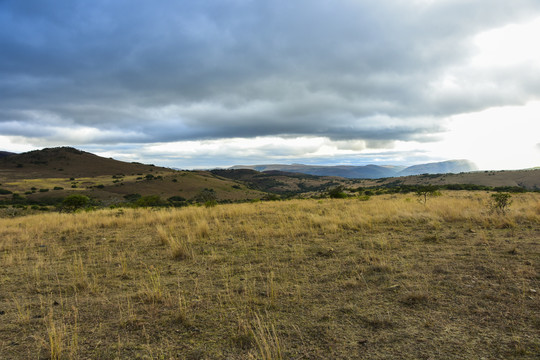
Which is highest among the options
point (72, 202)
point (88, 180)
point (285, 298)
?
point (88, 180)

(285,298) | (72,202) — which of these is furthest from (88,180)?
(285,298)

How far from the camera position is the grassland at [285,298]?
2.95 m

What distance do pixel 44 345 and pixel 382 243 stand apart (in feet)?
22.7

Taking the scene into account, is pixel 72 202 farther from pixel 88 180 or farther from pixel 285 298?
pixel 88 180

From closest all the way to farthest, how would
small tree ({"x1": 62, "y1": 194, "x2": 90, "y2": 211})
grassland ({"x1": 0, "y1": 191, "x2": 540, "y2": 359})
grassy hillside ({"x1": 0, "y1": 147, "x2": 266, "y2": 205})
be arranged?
1. grassland ({"x1": 0, "y1": 191, "x2": 540, "y2": 359})
2. small tree ({"x1": 62, "y1": 194, "x2": 90, "y2": 211})
3. grassy hillside ({"x1": 0, "y1": 147, "x2": 266, "y2": 205})

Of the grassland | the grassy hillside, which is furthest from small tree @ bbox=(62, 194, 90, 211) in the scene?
the grassy hillside

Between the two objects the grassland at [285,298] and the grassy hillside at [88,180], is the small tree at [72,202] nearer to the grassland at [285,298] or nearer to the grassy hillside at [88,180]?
the grassland at [285,298]

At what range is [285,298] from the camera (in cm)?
418

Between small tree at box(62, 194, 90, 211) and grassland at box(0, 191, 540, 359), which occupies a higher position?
grassland at box(0, 191, 540, 359)

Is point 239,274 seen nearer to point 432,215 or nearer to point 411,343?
point 411,343

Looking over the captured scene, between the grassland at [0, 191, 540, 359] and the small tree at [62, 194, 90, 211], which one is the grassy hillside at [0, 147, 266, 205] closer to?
the small tree at [62, 194, 90, 211]


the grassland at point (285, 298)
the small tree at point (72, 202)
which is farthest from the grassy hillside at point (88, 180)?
the grassland at point (285, 298)

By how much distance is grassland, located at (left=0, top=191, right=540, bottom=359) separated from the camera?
9.67ft

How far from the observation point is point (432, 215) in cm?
1034
